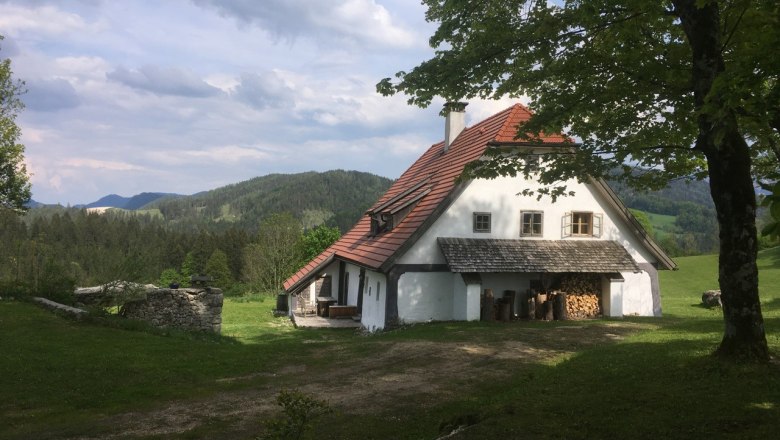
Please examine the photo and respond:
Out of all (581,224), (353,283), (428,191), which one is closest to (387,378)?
(428,191)

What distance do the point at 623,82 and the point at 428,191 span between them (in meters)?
13.4

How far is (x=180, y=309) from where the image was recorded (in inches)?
722

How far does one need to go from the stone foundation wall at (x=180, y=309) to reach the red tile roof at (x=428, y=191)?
230 inches

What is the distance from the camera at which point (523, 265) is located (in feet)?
62.4

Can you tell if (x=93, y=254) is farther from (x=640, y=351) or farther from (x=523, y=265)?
(x=640, y=351)

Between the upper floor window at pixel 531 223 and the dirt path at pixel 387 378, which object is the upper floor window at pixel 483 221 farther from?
the dirt path at pixel 387 378

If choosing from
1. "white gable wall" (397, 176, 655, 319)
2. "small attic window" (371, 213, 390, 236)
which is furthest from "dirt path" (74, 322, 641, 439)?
"small attic window" (371, 213, 390, 236)

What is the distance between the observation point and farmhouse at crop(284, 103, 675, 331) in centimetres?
1898

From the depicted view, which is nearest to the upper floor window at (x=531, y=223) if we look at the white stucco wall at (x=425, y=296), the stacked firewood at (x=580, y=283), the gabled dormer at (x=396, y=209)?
the stacked firewood at (x=580, y=283)

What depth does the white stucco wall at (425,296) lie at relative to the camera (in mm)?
18953

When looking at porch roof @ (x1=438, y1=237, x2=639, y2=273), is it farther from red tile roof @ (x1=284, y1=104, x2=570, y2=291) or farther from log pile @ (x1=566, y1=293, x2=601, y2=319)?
red tile roof @ (x1=284, y1=104, x2=570, y2=291)

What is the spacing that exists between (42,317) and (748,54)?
1740 cm

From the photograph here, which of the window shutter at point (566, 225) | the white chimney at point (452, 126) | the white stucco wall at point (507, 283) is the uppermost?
the white chimney at point (452, 126)

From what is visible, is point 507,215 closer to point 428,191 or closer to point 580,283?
point 428,191
